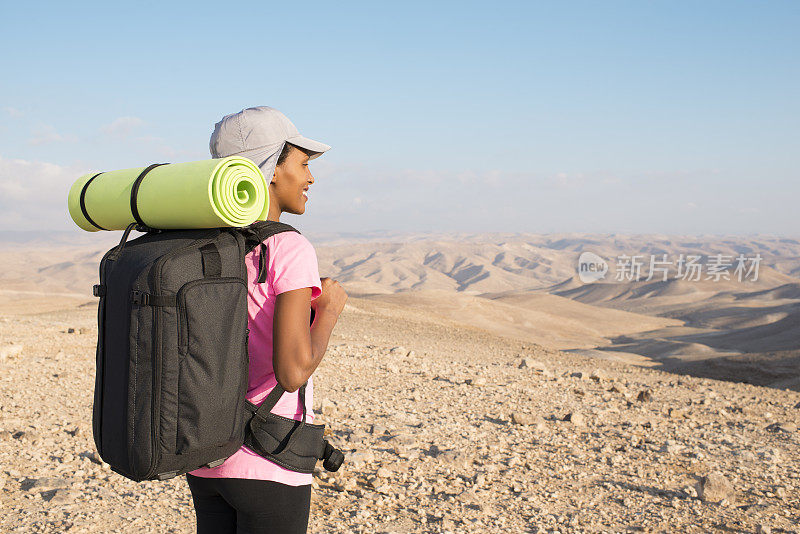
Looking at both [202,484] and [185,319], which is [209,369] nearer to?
[185,319]

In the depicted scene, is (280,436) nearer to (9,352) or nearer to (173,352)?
(173,352)

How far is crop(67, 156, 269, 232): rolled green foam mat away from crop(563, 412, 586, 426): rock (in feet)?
17.6

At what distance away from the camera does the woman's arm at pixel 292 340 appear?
167 centimetres

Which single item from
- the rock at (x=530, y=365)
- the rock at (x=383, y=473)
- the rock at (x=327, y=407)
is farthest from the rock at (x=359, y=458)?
the rock at (x=530, y=365)

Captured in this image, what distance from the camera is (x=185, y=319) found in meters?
1.56

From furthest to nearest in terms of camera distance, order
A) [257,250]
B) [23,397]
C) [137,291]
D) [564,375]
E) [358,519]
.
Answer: [564,375]
[23,397]
[358,519]
[257,250]
[137,291]

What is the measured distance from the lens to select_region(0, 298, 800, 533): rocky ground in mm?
4051

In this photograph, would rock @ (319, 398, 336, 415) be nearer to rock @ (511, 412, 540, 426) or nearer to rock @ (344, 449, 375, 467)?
rock @ (344, 449, 375, 467)

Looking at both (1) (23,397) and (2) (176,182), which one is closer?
(2) (176,182)

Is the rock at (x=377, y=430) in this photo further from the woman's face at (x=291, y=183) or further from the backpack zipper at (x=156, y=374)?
the backpack zipper at (x=156, y=374)

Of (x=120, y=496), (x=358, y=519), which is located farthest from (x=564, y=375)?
(x=120, y=496)

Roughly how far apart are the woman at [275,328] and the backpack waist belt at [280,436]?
2cm

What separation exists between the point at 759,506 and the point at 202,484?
4.20 metres

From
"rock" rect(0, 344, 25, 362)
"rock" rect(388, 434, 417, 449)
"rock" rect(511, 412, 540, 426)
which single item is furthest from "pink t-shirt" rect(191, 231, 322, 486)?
"rock" rect(0, 344, 25, 362)
